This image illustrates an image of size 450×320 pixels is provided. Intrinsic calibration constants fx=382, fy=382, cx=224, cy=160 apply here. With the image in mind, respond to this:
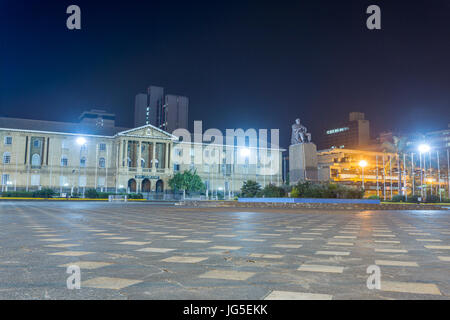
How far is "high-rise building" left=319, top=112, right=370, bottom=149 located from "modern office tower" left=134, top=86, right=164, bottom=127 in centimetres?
8238

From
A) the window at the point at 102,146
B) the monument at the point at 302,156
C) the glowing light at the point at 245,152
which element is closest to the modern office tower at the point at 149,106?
the glowing light at the point at 245,152

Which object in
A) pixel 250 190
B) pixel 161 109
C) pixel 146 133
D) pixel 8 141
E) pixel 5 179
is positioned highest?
pixel 161 109

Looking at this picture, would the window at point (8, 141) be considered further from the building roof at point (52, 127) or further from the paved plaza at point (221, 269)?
the paved plaza at point (221, 269)

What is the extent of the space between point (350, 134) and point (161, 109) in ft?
293

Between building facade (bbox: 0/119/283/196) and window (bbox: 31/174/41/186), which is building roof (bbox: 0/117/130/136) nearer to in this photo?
building facade (bbox: 0/119/283/196)

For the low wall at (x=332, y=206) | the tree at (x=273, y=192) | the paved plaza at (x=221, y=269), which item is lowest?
the low wall at (x=332, y=206)

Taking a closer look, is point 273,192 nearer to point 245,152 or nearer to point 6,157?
point 245,152

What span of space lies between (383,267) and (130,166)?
76.5 meters

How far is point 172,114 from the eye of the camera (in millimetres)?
169500

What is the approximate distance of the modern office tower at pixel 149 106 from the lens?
18262 centimetres

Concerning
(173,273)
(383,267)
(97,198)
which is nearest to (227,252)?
(173,273)

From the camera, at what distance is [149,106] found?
188 metres

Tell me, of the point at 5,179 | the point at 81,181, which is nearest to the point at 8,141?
the point at 5,179

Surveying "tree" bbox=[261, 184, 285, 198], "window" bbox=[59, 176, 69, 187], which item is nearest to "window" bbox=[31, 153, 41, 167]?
"window" bbox=[59, 176, 69, 187]
